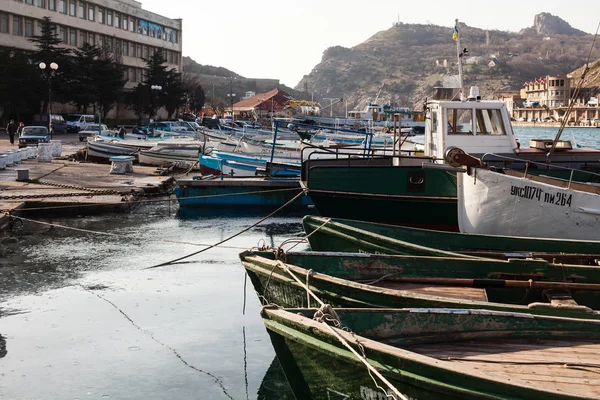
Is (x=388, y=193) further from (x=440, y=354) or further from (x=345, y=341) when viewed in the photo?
(x=345, y=341)

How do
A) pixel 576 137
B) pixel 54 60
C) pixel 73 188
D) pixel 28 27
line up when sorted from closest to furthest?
1. pixel 73 188
2. pixel 54 60
3. pixel 28 27
4. pixel 576 137

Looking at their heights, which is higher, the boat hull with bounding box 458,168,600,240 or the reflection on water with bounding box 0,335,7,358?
the boat hull with bounding box 458,168,600,240

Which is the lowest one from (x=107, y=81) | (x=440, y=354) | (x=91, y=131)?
(x=91, y=131)

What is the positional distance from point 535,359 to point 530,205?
7.09 meters

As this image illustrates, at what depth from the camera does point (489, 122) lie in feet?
57.5

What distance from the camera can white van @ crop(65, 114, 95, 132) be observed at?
59181mm

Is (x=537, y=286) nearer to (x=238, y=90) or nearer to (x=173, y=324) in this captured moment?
(x=173, y=324)

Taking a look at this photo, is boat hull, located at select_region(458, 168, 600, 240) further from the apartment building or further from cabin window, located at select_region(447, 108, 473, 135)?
the apartment building

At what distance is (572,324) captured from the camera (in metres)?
7.23

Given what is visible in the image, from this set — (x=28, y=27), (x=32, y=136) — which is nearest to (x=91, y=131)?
(x=32, y=136)

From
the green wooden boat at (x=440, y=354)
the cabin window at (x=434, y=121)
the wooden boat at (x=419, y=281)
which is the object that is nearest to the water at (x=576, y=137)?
the cabin window at (x=434, y=121)

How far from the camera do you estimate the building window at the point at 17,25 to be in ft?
223

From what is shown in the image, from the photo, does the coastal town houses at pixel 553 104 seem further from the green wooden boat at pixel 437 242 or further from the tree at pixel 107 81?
the green wooden boat at pixel 437 242

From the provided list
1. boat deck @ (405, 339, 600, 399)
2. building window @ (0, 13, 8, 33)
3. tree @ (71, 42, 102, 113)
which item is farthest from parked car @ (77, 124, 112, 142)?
boat deck @ (405, 339, 600, 399)
